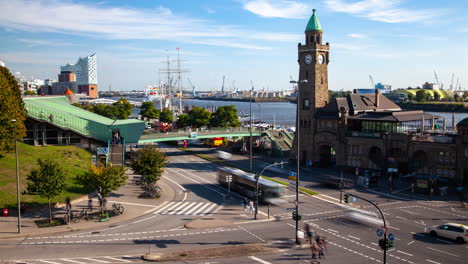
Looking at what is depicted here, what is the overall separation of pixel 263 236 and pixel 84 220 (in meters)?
19.0

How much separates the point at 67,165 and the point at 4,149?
9.35 meters

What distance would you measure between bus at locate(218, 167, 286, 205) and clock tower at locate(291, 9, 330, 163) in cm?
2707

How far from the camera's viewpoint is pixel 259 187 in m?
51.0

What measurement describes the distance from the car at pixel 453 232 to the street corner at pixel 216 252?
50.3 ft

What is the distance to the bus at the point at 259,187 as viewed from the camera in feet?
164

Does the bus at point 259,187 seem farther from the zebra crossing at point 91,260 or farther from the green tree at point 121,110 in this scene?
the green tree at point 121,110

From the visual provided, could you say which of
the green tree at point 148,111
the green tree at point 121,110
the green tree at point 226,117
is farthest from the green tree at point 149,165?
the green tree at point 148,111

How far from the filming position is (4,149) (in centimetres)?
5316

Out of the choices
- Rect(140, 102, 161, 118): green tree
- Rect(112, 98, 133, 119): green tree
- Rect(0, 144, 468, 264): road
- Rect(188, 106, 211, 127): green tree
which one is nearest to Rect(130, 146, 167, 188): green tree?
Rect(0, 144, 468, 264): road

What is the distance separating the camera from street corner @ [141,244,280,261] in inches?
1275

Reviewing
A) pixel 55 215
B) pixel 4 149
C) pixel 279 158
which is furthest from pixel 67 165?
pixel 279 158

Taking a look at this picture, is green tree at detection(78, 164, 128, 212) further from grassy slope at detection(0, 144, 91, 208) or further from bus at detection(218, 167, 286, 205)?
bus at detection(218, 167, 286, 205)

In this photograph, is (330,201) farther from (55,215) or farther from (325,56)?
(325,56)

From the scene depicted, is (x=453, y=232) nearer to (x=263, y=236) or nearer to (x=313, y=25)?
(x=263, y=236)
